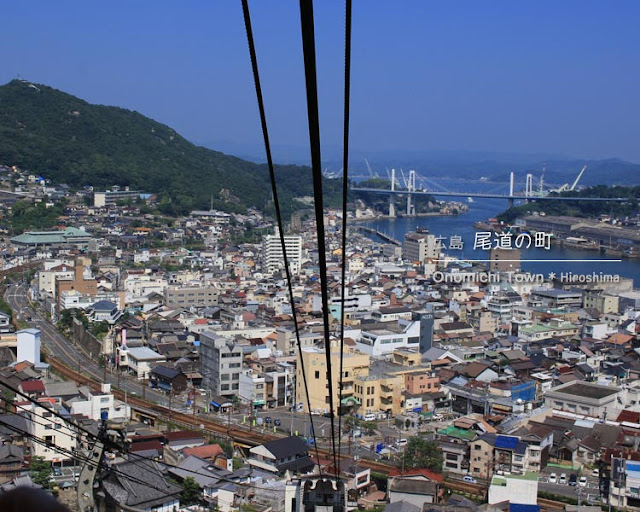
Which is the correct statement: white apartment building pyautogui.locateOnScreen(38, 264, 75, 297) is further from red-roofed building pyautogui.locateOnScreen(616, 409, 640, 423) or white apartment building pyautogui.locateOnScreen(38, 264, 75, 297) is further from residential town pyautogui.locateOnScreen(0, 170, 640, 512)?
red-roofed building pyautogui.locateOnScreen(616, 409, 640, 423)

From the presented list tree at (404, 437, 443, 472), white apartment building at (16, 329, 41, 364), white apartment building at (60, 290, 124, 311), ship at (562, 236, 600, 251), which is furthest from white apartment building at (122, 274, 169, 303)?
ship at (562, 236, 600, 251)

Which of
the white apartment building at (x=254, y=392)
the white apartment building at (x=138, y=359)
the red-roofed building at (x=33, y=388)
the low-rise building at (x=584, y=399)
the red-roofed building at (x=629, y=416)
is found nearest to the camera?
the red-roofed building at (x=33, y=388)

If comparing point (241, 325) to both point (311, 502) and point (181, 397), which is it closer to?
point (181, 397)

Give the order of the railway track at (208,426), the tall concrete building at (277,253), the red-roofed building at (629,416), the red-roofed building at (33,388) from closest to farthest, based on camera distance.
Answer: the railway track at (208,426), the red-roofed building at (33,388), the red-roofed building at (629,416), the tall concrete building at (277,253)

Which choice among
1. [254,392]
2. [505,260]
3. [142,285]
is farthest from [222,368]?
[505,260]

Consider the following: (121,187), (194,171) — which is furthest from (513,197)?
(121,187)

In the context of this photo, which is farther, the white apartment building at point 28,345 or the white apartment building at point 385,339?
the white apartment building at point 385,339

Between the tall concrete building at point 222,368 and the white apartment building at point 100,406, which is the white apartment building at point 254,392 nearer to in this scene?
the tall concrete building at point 222,368

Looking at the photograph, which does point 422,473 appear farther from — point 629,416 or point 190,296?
point 190,296

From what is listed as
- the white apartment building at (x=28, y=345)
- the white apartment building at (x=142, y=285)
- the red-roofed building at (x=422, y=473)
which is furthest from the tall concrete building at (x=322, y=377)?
the white apartment building at (x=142, y=285)
